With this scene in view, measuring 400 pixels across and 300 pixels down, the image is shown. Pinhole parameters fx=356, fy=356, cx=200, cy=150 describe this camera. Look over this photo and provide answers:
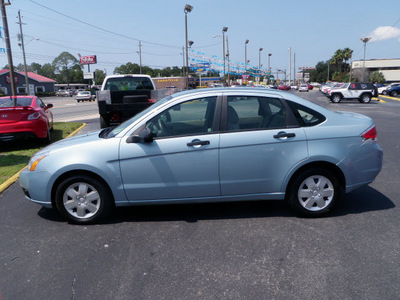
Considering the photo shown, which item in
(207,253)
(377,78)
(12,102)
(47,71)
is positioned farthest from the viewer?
(47,71)

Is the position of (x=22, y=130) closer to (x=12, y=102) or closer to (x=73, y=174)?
(x=12, y=102)

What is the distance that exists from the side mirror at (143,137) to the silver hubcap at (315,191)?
6.56 feet

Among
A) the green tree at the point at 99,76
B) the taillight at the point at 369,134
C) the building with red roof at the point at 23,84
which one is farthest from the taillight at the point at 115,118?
the green tree at the point at 99,76

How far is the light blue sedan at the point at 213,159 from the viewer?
4.39 meters

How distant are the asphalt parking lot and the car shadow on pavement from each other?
1 centimetres

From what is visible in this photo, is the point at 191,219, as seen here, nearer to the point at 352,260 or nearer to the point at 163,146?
the point at 163,146

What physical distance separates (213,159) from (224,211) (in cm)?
95

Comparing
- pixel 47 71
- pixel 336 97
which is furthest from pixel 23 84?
pixel 47 71

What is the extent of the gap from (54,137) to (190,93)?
844 cm

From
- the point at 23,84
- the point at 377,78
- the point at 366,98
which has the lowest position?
the point at 366,98

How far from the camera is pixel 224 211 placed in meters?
4.96

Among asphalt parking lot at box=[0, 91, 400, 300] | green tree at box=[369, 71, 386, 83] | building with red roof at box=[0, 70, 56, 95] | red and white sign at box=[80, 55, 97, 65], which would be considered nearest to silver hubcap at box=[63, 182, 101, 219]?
asphalt parking lot at box=[0, 91, 400, 300]

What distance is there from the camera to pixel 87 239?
164 inches

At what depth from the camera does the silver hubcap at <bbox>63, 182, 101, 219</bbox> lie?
4473 millimetres
